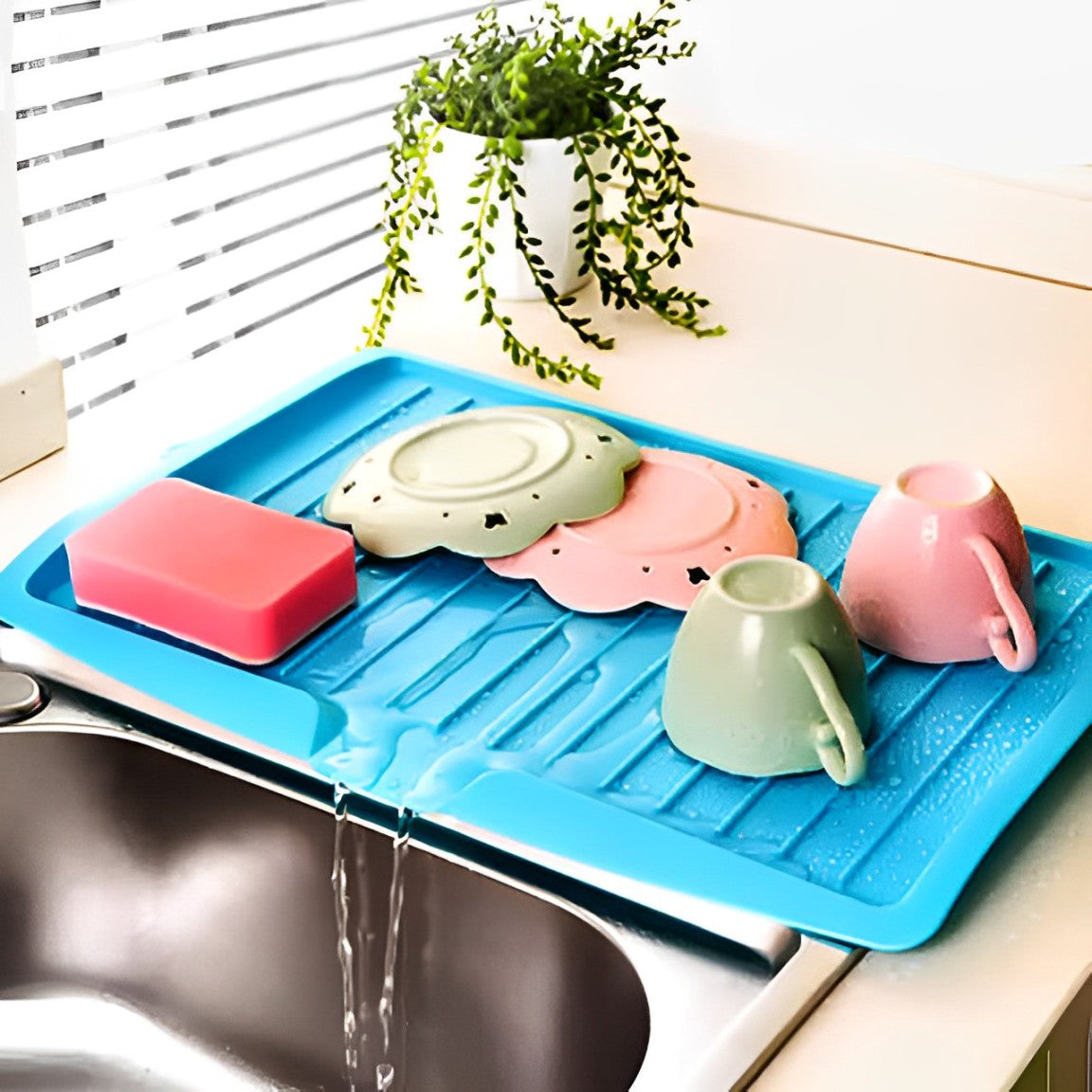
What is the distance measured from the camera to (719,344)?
1.30m

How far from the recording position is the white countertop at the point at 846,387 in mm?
799

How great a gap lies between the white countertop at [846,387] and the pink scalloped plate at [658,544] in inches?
5.7

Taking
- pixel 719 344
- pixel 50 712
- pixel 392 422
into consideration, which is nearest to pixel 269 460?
pixel 392 422

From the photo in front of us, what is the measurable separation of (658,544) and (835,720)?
0.21 m

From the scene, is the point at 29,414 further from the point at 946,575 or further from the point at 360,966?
the point at 946,575

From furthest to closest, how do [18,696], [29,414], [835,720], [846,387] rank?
1. [846,387]
2. [29,414]
3. [18,696]
4. [835,720]

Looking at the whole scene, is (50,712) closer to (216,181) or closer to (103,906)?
(103,906)

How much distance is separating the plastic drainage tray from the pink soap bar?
0.05ft

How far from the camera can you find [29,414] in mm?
1114

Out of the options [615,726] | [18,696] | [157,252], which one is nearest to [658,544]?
[615,726]

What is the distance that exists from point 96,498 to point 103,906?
0.88 ft

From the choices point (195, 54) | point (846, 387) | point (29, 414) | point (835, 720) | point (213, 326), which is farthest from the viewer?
point (213, 326)

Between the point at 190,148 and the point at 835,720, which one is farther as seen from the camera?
the point at 190,148

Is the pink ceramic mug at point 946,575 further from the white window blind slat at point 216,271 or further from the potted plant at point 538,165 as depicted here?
the white window blind slat at point 216,271
